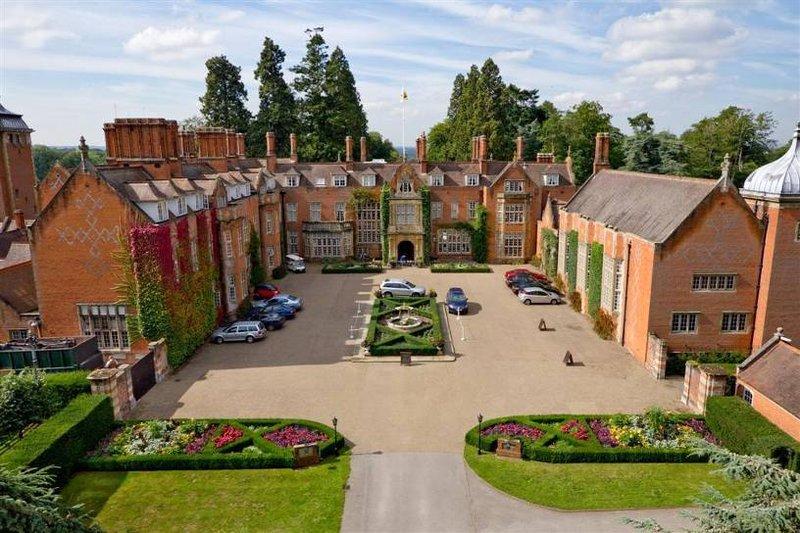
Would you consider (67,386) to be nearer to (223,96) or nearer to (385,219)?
(385,219)

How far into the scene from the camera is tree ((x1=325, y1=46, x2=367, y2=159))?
8019 centimetres

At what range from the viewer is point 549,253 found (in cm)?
5222

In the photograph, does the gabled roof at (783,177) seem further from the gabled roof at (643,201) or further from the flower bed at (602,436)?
the flower bed at (602,436)

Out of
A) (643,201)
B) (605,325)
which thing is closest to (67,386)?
(605,325)

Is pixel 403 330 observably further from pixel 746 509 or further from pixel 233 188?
pixel 746 509

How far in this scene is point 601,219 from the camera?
1593 inches

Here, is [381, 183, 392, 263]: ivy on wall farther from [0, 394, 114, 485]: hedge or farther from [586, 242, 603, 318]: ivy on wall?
[0, 394, 114, 485]: hedge

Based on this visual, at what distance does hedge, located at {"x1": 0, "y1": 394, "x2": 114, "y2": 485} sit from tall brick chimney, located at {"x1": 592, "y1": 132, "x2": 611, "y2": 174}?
44.1m

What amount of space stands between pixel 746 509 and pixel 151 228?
93.7 feet

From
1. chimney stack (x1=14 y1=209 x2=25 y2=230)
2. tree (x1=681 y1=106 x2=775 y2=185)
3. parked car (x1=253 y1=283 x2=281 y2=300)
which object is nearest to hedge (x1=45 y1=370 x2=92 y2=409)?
parked car (x1=253 y1=283 x2=281 y2=300)

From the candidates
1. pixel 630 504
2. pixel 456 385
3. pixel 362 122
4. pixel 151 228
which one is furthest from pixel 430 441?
pixel 362 122

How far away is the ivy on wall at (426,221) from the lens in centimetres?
5703

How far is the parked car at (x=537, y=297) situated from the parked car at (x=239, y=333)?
20898 millimetres

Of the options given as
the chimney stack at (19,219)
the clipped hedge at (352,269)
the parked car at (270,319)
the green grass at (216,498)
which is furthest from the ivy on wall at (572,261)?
the chimney stack at (19,219)
